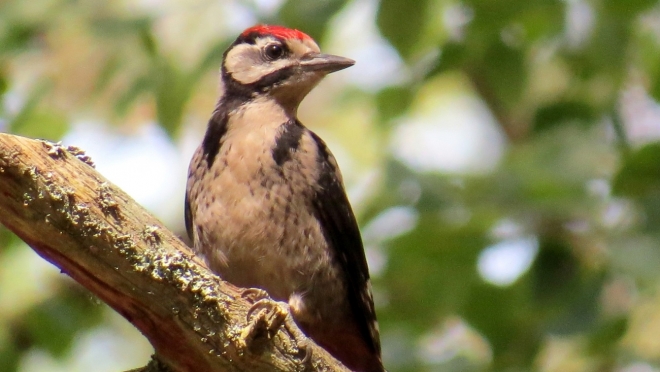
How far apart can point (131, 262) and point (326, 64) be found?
7.07 ft

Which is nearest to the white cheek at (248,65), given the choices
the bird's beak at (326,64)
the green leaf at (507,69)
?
the bird's beak at (326,64)

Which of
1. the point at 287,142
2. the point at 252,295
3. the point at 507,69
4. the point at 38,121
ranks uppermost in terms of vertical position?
the point at 507,69

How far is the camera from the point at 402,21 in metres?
4.52

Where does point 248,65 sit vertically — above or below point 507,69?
below

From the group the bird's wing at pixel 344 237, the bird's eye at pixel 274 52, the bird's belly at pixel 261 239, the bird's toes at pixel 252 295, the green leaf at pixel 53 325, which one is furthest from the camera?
the green leaf at pixel 53 325

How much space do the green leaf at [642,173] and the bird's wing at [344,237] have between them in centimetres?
146

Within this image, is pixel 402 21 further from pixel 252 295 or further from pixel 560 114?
pixel 252 295

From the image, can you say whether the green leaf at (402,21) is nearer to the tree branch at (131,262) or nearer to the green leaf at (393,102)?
the green leaf at (393,102)

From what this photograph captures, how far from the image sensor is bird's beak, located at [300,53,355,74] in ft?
15.5

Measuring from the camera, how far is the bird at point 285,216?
4.04 m

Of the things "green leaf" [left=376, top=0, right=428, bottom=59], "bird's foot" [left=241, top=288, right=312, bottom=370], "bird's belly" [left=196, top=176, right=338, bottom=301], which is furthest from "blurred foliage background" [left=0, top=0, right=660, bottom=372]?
"bird's foot" [left=241, top=288, right=312, bottom=370]

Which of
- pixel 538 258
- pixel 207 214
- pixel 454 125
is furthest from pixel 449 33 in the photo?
pixel 454 125

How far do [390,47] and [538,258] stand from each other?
155 centimetres

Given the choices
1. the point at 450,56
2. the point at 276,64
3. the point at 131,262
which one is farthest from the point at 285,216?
the point at 450,56
